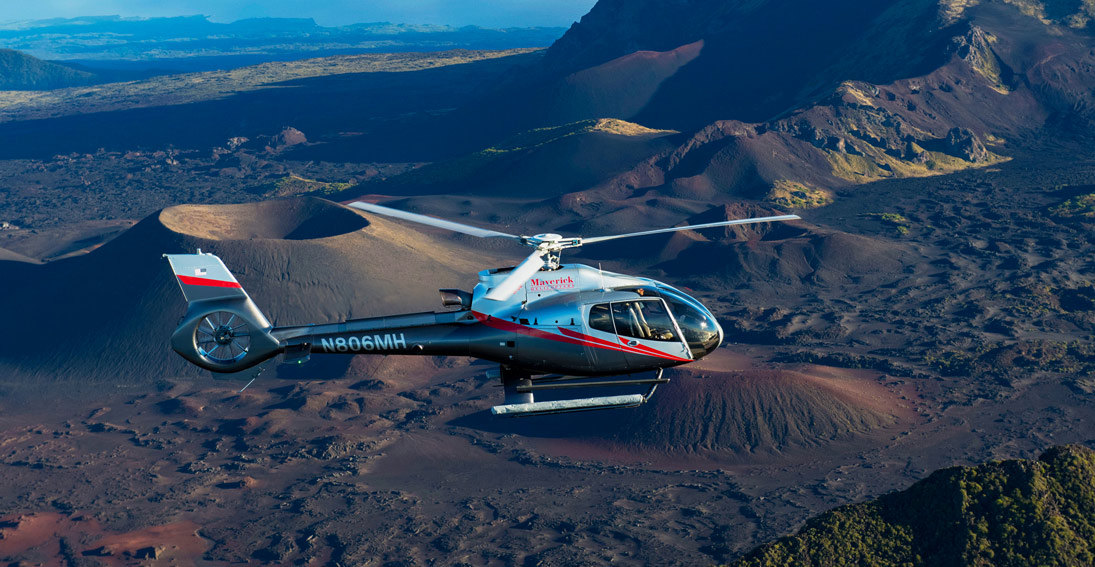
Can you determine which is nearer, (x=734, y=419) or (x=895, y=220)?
(x=734, y=419)

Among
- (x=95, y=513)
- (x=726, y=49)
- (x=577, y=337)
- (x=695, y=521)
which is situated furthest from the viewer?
(x=726, y=49)

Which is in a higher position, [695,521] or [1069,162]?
[1069,162]

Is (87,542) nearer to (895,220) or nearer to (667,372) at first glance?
(667,372)

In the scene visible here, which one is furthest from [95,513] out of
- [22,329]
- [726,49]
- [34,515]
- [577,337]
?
[726,49]

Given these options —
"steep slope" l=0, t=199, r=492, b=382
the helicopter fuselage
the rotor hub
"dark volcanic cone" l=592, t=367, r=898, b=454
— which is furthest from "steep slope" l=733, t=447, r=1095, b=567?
"steep slope" l=0, t=199, r=492, b=382

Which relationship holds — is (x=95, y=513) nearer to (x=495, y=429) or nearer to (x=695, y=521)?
(x=495, y=429)

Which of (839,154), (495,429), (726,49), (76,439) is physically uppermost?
(726,49)

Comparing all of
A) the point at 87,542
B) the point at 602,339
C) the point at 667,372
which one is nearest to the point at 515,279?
the point at 602,339
